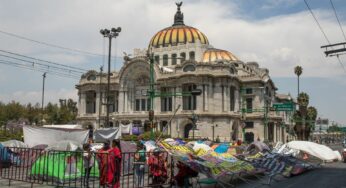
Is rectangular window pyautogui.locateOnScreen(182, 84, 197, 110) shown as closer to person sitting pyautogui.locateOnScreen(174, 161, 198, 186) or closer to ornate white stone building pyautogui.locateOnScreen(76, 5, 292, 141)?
ornate white stone building pyautogui.locateOnScreen(76, 5, 292, 141)

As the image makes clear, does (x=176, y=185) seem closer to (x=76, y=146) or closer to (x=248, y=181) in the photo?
(x=248, y=181)

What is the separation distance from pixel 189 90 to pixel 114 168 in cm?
5010

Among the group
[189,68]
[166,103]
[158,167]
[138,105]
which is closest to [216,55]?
[189,68]

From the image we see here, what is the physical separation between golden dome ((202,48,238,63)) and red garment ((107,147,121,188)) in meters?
59.2

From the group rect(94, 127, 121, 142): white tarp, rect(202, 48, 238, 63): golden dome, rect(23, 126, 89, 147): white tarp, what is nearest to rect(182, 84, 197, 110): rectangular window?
rect(202, 48, 238, 63): golden dome

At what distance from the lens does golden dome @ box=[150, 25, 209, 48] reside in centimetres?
7225

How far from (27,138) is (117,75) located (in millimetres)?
46775

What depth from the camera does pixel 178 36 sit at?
2872 inches

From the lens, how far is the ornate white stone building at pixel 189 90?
58844mm

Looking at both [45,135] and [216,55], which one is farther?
[216,55]

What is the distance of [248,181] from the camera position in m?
15.9

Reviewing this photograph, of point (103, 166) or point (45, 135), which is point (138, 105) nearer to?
point (45, 135)

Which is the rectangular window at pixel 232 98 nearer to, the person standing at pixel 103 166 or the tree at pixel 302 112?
the tree at pixel 302 112

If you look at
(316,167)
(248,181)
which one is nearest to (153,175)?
(248,181)
